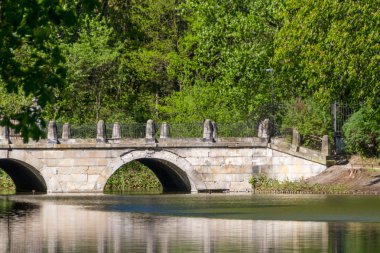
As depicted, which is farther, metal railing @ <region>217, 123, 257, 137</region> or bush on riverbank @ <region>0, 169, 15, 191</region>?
bush on riverbank @ <region>0, 169, 15, 191</region>

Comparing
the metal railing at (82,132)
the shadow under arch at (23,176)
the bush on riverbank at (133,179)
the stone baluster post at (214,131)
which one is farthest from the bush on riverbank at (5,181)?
the stone baluster post at (214,131)

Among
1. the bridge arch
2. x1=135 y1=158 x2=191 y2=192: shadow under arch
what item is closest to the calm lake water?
the bridge arch

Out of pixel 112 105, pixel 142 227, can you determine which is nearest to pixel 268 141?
pixel 112 105

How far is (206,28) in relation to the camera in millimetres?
69188

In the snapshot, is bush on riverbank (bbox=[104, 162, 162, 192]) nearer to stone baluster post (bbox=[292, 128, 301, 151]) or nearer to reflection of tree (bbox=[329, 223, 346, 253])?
stone baluster post (bbox=[292, 128, 301, 151])

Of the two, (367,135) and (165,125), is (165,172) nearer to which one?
(165,125)

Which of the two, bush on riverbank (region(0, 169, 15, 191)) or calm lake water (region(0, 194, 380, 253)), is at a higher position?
bush on riverbank (region(0, 169, 15, 191))

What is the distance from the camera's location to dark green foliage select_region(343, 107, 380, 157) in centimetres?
6050

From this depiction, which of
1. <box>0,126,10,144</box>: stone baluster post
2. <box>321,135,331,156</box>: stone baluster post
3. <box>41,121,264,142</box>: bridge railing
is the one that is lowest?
<box>321,135,331,156</box>: stone baluster post

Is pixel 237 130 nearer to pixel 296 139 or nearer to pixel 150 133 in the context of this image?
pixel 296 139

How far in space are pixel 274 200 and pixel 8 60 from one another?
31.0 meters

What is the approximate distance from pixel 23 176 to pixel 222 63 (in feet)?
42.1

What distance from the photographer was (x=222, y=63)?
68.8 meters

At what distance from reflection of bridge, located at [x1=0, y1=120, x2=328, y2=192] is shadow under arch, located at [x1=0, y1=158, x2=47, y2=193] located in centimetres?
36
